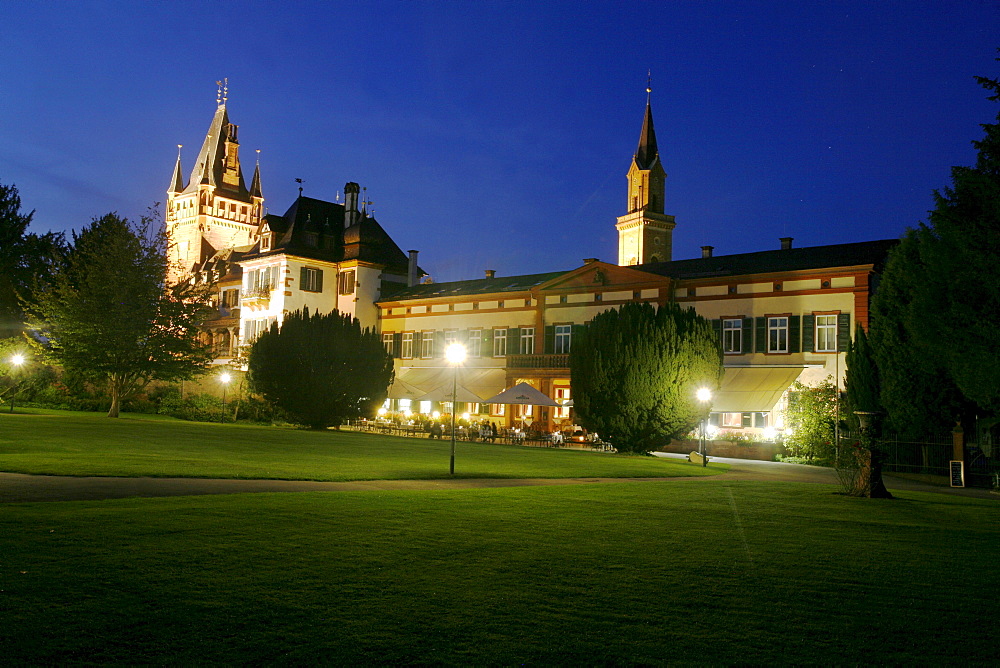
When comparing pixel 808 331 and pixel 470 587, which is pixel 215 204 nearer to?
pixel 808 331

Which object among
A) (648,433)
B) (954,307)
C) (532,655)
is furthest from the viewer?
(648,433)

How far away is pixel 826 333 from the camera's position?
1444 inches

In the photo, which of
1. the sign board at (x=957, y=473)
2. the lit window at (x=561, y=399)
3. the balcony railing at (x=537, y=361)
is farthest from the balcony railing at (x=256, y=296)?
the sign board at (x=957, y=473)

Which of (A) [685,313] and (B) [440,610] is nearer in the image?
(B) [440,610]

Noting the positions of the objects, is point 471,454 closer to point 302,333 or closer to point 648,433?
point 648,433

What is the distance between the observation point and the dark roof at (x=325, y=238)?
5600 cm

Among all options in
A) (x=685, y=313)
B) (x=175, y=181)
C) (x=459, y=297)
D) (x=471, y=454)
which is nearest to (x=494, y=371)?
(x=459, y=297)

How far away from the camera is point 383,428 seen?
42125 mm

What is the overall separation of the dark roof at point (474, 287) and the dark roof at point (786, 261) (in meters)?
7.07

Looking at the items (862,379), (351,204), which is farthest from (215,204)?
(862,379)

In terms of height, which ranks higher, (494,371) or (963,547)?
(494,371)

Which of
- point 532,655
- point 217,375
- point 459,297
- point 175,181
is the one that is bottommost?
point 532,655

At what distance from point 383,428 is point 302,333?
6.06 metres

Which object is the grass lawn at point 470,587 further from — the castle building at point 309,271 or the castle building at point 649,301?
the castle building at point 309,271
